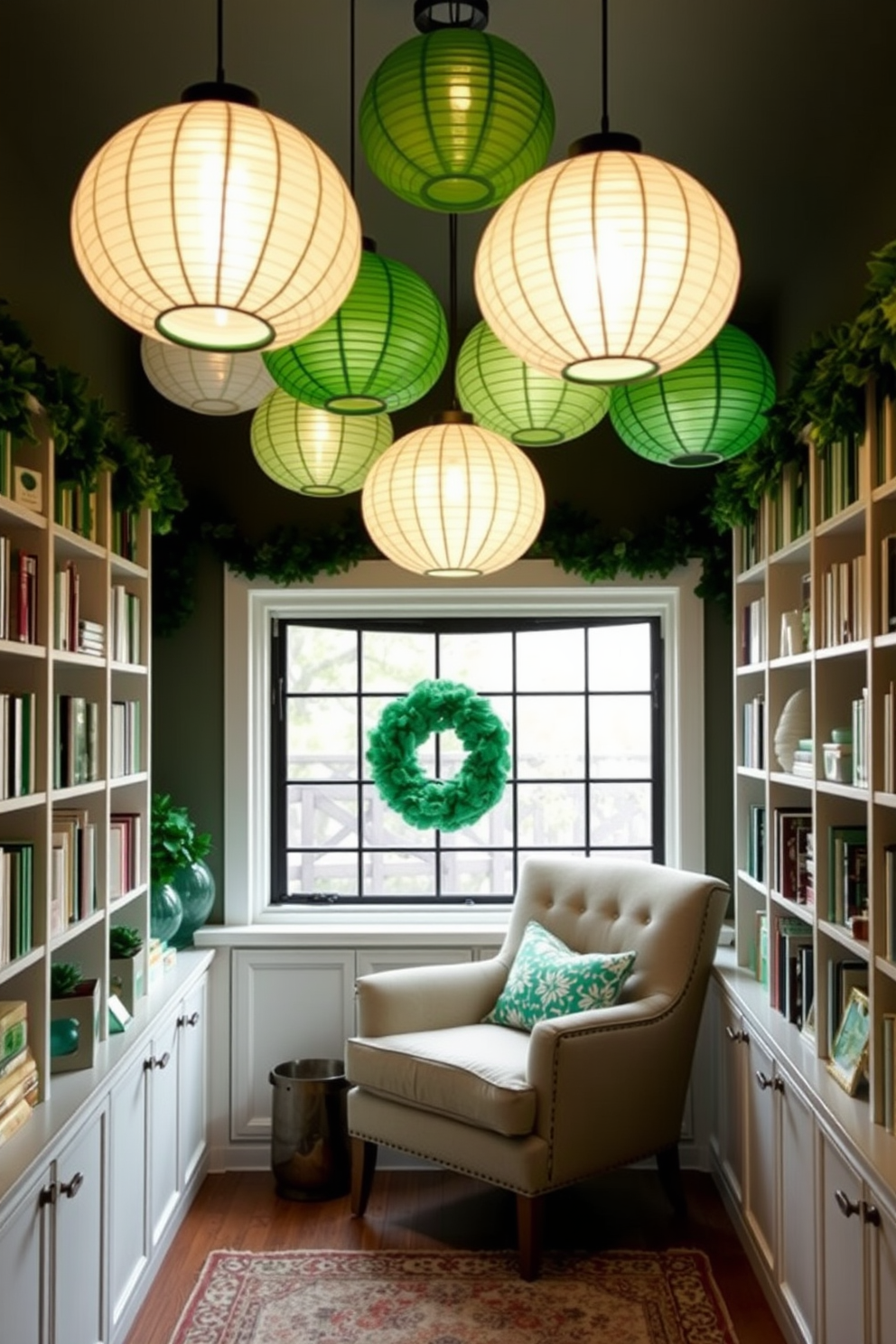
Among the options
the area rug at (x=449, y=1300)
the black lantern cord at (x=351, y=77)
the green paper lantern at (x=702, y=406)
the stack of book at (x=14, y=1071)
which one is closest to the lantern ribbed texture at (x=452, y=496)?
the green paper lantern at (x=702, y=406)

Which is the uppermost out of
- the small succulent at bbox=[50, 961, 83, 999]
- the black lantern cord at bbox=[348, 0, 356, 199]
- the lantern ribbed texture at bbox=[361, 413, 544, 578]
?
the black lantern cord at bbox=[348, 0, 356, 199]

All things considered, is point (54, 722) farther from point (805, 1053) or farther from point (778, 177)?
point (778, 177)

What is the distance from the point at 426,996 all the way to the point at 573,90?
2645mm

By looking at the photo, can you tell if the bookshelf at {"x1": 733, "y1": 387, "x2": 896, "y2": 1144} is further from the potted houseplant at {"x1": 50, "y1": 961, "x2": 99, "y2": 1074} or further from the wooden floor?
the potted houseplant at {"x1": 50, "y1": 961, "x2": 99, "y2": 1074}

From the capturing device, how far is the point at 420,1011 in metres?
3.77

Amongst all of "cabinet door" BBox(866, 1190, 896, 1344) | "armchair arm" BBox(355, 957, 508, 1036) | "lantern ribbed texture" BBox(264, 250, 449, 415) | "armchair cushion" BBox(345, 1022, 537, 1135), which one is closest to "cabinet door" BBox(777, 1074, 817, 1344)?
"cabinet door" BBox(866, 1190, 896, 1344)

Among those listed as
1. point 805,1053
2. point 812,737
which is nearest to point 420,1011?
point 805,1053

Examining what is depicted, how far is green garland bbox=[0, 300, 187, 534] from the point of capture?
7.70ft

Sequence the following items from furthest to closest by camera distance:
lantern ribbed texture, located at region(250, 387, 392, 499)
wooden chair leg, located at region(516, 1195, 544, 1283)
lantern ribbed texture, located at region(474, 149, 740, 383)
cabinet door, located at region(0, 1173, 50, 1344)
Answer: wooden chair leg, located at region(516, 1195, 544, 1283), lantern ribbed texture, located at region(250, 387, 392, 499), cabinet door, located at region(0, 1173, 50, 1344), lantern ribbed texture, located at region(474, 149, 740, 383)

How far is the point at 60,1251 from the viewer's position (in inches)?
94.2

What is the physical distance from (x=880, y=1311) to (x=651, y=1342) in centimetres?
94

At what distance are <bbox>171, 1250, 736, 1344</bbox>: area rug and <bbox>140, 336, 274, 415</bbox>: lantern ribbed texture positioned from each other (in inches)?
89.9

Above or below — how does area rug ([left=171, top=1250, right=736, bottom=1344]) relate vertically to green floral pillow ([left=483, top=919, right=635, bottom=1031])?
below

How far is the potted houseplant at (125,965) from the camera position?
3.24 meters
